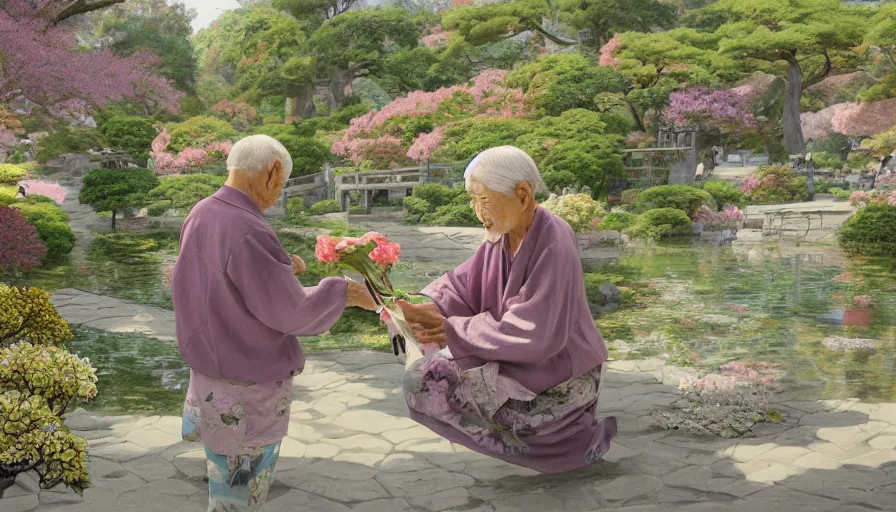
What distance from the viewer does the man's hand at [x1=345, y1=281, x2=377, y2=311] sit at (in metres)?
3.24

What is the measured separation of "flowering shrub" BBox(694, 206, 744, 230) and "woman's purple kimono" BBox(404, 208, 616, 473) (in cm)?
992

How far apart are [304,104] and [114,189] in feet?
Answer: 16.7

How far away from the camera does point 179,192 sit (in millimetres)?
14273

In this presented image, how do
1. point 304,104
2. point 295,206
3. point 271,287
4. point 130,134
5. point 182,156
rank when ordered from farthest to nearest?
point 304,104 < point 130,134 < point 182,156 < point 295,206 < point 271,287

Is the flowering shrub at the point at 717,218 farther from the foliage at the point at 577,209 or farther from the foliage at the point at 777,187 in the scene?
the foliage at the point at 577,209

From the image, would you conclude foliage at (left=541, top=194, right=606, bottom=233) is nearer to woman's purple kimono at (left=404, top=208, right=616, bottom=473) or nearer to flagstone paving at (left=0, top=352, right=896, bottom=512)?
flagstone paving at (left=0, top=352, right=896, bottom=512)

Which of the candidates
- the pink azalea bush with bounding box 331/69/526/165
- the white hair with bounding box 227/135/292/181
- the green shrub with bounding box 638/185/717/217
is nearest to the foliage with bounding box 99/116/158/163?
the pink azalea bush with bounding box 331/69/526/165


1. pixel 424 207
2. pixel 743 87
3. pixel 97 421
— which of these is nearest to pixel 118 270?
pixel 424 207

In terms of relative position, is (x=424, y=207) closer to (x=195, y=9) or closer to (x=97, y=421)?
(x=195, y=9)

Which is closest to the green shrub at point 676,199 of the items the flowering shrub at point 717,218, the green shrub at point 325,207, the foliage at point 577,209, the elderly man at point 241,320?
the flowering shrub at point 717,218

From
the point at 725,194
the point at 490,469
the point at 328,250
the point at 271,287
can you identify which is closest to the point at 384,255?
the point at 328,250

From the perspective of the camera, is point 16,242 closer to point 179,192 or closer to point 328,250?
point 179,192

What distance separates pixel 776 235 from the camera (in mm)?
12844

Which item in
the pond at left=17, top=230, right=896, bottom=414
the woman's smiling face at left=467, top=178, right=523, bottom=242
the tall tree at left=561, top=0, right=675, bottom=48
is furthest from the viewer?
the tall tree at left=561, top=0, right=675, bottom=48
